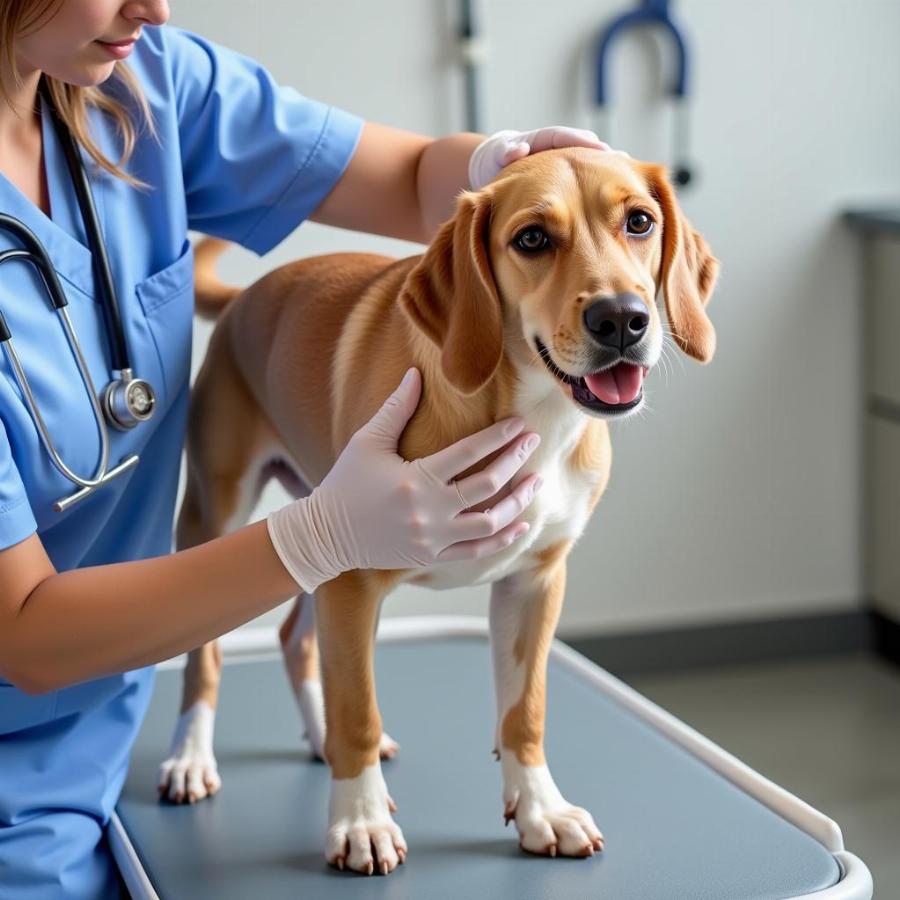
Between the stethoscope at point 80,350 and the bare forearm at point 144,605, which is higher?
the stethoscope at point 80,350

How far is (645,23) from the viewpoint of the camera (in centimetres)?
233

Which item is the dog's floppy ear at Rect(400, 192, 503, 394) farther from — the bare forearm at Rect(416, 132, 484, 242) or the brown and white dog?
the bare forearm at Rect(416, 132, 484, 242)

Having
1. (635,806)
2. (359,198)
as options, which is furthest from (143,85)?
(635,806)

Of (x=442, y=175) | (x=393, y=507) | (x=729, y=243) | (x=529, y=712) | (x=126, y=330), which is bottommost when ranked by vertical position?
(x=529, y=712)

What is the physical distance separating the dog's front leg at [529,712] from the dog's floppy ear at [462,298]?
244 mm

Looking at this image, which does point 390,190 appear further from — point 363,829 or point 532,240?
point 363,829

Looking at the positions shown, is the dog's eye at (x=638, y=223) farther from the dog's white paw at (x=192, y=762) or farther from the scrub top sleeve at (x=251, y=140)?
the dog's white paw at (x=192, y=762)

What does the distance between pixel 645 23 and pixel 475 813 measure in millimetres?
1513

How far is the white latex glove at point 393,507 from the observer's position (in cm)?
109

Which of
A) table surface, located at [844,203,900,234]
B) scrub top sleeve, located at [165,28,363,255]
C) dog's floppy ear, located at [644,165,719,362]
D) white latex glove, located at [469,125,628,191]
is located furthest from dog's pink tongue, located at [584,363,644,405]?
table surface, located at [844,203,900,234]

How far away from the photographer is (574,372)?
1.04 m

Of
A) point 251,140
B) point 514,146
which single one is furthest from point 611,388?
point 251,140

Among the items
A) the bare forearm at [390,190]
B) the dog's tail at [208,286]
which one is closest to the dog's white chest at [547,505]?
the bare forearm at [390,190]

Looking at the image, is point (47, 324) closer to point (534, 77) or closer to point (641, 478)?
point (534, 77)
